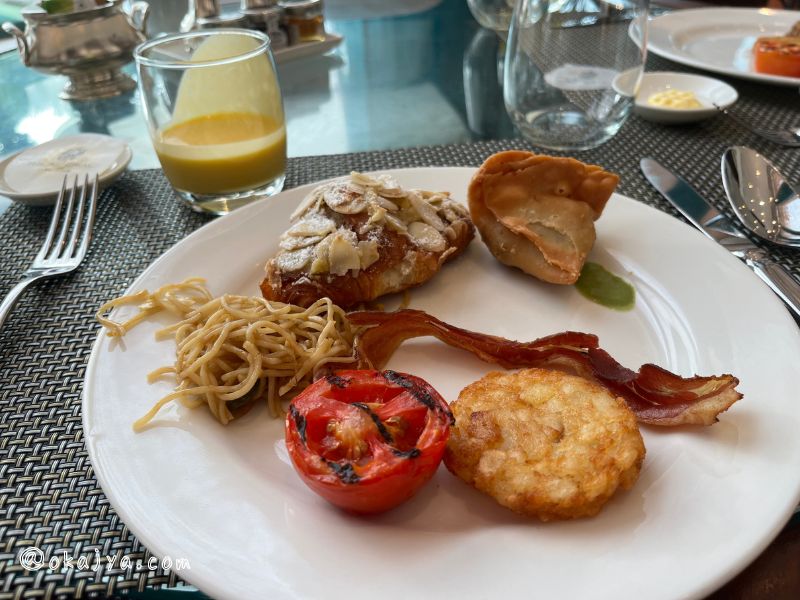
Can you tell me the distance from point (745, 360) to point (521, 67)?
1971 millimetres

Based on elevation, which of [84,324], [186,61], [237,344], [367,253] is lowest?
[84,324]

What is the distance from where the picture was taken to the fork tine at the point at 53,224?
2439 millimetres

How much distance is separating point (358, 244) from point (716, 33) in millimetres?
3642

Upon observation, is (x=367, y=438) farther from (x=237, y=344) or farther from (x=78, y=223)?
(x=78, y=223)

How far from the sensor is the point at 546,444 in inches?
56.4

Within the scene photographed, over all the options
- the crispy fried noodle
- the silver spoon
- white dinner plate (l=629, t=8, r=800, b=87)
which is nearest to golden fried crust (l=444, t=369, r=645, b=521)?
the crispy fried noodle

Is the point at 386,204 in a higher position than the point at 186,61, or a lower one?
lower

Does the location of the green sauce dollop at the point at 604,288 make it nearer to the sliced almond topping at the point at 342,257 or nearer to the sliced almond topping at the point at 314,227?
the sliced almond topping at the point at 342,257

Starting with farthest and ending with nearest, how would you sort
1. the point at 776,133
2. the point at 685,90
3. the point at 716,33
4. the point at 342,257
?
the point at 716,33 < the point at 685,90 < the point at 776,133 < the point at 342,257

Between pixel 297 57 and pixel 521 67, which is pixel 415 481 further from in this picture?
pixel 297 57

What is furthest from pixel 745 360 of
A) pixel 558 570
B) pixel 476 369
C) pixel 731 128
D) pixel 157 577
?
pixel 731 128

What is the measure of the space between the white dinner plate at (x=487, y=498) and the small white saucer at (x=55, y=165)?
1.08 m

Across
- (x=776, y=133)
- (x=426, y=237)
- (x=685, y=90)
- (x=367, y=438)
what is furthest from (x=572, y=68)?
(x=367, y=438)

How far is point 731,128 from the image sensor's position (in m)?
3.29
